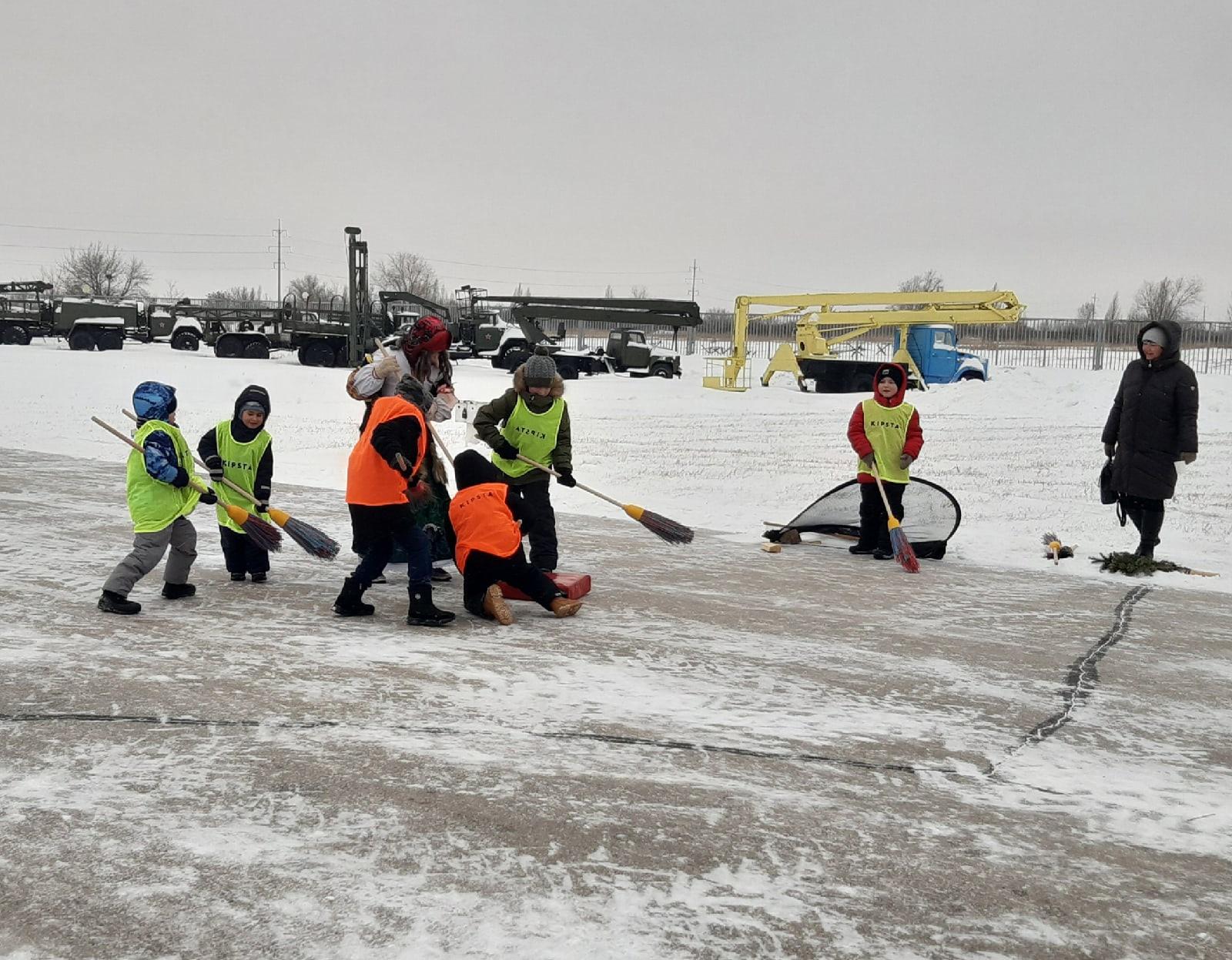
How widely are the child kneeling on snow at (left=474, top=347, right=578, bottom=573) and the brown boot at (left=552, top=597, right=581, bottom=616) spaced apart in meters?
0.82

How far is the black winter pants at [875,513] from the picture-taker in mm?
8398

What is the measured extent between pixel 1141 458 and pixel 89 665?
663 cm

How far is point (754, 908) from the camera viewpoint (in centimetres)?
283

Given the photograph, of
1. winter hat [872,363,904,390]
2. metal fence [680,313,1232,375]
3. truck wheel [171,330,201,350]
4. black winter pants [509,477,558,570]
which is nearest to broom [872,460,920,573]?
winter hat [872,363,904,390]

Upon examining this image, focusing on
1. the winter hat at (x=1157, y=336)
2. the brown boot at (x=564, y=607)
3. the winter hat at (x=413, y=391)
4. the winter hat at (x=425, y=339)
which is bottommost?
the brown boot at (x=564, y=607)

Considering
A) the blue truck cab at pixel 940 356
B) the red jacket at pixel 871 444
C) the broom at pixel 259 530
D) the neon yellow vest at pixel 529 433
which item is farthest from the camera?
the blue truck cab at pixel 940 356

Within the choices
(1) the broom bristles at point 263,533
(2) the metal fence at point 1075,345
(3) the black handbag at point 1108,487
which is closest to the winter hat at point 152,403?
(1) the broom bristles at point 263,533

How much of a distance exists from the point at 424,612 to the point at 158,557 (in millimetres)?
1395

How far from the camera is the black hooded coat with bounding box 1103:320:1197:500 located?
25.4ft

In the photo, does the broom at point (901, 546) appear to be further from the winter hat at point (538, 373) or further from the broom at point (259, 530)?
the broom at point (259, 530)

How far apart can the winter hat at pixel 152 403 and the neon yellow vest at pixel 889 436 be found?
4.74 m

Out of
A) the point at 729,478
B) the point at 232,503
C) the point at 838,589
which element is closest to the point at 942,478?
the point at 729,478

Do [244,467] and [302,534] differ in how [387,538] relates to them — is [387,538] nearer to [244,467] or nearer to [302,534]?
[302,534]

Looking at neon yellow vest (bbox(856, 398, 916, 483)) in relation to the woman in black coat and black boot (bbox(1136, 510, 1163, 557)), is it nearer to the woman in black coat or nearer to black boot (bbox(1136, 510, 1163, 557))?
the woman in black coat
